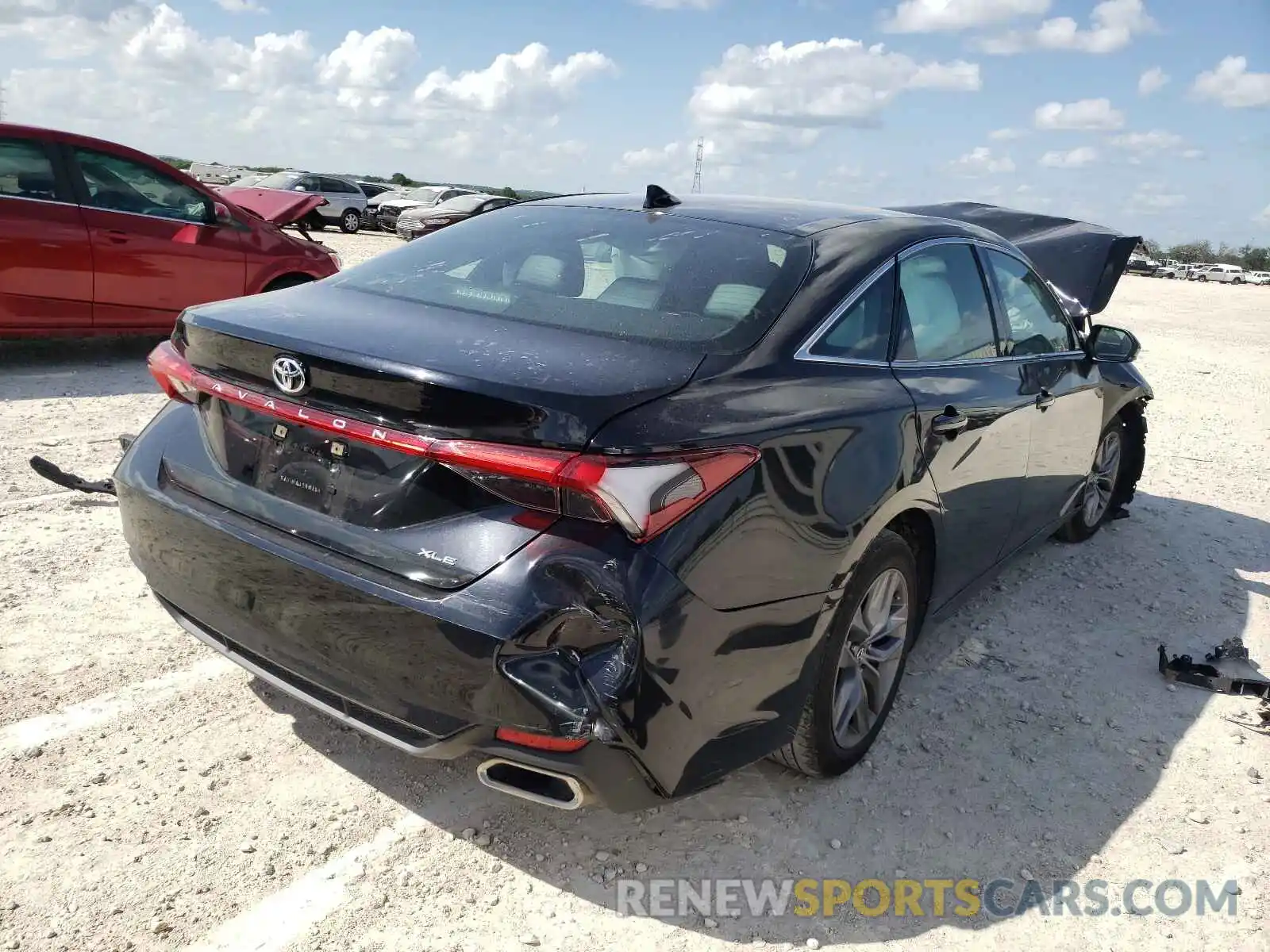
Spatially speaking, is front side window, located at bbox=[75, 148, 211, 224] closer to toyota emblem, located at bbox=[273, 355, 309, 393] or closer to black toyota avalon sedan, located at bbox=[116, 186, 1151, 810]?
black toyota avalon sedan, located at bbox=[116, 186, 1151, 810]

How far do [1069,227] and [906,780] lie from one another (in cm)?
421

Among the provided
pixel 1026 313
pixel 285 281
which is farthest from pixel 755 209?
pixel 285 281

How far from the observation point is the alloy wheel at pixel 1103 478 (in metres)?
5.34

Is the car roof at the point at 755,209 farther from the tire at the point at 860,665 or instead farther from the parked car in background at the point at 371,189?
the parked car in background at the point at 371,189

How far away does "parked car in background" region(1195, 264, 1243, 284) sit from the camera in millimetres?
67188

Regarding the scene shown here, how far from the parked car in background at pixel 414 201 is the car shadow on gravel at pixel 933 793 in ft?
91.5

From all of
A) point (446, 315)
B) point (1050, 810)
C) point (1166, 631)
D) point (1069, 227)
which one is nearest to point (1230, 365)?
point (1069, 227)

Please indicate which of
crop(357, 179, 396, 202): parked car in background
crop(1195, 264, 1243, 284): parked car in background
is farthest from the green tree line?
crop(357, 179, 396, 202): parked car in background

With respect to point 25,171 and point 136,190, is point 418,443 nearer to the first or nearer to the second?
point 25,171

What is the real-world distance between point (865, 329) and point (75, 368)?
6.69m

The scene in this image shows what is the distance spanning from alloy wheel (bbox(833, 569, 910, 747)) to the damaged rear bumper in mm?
379

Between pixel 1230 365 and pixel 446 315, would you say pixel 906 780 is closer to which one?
pixel 446 315

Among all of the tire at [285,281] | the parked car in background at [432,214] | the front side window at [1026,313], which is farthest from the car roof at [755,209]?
the parked car in background at [432,214]

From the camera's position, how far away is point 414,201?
30672 millimetres
